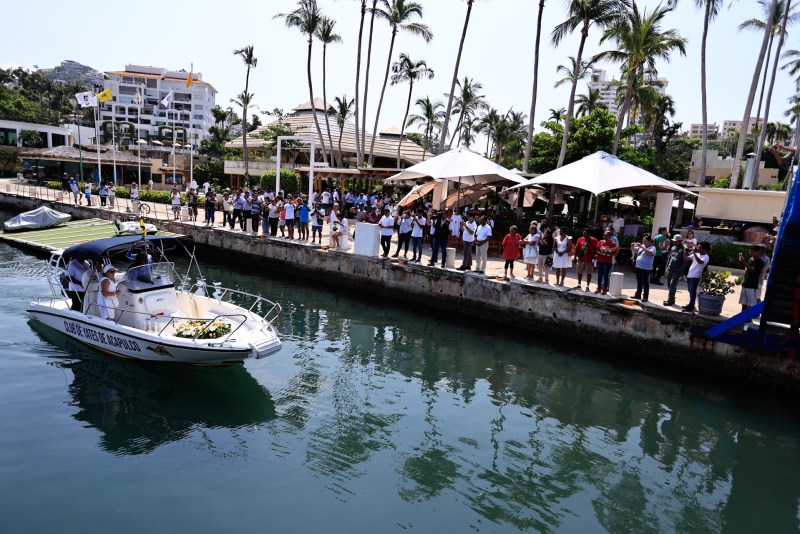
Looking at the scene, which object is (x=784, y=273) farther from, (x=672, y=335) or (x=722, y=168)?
(x=722, y=168)

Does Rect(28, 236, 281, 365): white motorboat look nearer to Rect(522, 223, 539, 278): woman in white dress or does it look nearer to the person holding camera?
Rect(522, 223, 539, 278): woman in white dress

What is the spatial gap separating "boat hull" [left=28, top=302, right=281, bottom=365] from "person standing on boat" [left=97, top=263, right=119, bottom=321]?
0.20m

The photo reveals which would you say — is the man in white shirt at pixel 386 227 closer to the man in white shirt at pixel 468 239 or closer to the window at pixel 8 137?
the man in white shirt at pixel 468 239

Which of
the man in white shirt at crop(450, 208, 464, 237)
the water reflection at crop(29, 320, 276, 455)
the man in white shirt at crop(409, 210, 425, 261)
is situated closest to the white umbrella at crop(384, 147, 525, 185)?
the man in white shirt at crop(450, 208, 464, 237)

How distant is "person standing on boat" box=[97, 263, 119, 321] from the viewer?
1157 cm

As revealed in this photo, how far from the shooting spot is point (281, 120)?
181ft

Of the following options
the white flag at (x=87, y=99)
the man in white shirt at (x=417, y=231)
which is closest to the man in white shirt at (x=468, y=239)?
the man in white shirt at (x=417, y=231)

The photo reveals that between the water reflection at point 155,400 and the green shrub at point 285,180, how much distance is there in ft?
101

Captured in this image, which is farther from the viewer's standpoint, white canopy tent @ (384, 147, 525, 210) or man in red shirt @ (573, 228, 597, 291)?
white canopy tent @ (384, 147, 525, 210)

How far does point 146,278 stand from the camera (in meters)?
11.8

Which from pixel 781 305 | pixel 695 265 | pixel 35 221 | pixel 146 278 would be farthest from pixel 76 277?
pixel 35 221

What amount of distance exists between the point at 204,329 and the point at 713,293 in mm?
11419

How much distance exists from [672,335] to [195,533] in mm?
11352

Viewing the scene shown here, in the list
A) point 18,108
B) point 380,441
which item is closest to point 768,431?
point 380,441
